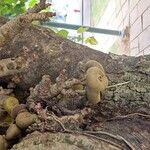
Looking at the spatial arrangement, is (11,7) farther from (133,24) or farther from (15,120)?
(133,24)

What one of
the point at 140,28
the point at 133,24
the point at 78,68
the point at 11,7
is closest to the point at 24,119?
the point at 78,68

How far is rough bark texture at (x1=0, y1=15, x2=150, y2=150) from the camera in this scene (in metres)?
1.00

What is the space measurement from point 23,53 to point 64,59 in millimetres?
143

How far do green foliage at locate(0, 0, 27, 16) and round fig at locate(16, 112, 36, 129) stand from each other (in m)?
0.89

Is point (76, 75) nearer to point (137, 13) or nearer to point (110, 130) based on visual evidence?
point (110, 130)

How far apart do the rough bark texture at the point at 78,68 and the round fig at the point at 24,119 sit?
159 mm

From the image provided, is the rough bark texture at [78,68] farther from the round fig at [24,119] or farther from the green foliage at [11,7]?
the green foliage at [11,7]

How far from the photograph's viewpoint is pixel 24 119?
0.92 m

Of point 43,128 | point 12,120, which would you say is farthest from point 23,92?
point 43,128

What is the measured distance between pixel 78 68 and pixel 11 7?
83 cm

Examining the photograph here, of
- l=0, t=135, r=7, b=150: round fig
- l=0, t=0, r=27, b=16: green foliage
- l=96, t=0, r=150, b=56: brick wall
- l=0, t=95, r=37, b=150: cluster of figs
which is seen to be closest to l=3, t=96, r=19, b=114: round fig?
l=0, t=95, r=37, b=150: cluster of figs

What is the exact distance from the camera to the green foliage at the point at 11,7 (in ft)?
5.67

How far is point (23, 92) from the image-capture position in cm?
112

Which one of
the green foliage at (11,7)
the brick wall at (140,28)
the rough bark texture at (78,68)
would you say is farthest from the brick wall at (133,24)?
the rough bark texture at (78,68)
